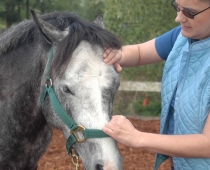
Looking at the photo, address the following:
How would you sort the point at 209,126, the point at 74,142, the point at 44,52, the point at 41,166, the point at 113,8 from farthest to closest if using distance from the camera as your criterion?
the point at 113,8 → the point at 41,166 → the point at 44,52 → the point at 74,142 → the point at 209,126

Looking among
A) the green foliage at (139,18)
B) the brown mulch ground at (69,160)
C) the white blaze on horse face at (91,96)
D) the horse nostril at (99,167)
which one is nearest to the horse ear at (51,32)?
the white blaze on horse face at (91,96)

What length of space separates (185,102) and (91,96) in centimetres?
55

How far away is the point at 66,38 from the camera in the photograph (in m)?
2.31

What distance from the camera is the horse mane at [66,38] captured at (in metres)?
2.28

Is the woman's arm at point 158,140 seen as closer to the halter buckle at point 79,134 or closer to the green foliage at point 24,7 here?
the halter buckle at point 79,134

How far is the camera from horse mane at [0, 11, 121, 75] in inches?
89.8

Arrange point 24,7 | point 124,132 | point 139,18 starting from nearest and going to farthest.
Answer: point 124,132
point 139,18
point 24,7

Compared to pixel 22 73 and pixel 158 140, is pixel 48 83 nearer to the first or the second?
pixel 22 73

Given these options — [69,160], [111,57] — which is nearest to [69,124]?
[111,57]

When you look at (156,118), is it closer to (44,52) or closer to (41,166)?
(41,166)

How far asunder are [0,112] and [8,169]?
1.33ft

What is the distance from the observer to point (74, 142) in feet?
7.52

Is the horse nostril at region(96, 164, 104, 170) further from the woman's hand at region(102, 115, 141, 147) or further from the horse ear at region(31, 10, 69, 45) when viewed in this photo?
the horse ear at region(31, 10, 69, 45)

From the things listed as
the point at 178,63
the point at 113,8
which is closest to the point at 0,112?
the point at 178,63
